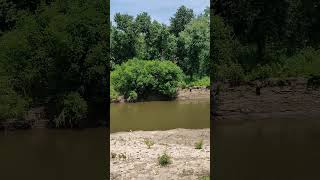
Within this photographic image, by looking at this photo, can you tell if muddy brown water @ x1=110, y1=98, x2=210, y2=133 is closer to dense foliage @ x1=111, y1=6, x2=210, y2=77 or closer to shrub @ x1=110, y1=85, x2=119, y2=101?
shrub @ x1=110, y1=85, x2=119, y2=101

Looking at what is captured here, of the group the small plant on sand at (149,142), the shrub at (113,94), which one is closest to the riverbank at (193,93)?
the shrub at (113,94)

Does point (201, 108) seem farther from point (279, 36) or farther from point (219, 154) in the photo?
point (219, 154)

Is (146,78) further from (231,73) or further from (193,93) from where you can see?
(231,73)

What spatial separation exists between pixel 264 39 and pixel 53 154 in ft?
33.5

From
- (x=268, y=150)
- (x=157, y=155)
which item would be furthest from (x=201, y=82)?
(x=157, y=155)

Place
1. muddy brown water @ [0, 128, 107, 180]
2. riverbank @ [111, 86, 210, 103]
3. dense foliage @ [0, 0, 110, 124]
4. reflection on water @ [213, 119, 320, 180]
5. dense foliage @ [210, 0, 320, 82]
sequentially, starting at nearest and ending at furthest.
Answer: reflection on water @ [213, 119, 320, 180]
muddy brown water @ [0, 128, 107, 180]
dense foliage @ [0, 0, 110, 124]
dense foliage @ [210, 0, 320, 82]
riverbank @ [111, 86, 210, 103]

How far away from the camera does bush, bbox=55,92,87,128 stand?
1469 centimetres

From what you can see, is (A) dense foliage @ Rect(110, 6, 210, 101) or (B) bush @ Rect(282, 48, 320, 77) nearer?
(B) bush @ Rect(282, 48, 320, 77)

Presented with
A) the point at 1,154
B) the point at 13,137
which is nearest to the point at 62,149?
the point at 1,154

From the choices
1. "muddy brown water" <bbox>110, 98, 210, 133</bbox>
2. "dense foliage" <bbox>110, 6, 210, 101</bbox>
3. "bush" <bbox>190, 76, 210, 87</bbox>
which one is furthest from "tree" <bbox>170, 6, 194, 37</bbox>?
"muddy brown water" <bbox>110, 98, 210, 133</bbox>

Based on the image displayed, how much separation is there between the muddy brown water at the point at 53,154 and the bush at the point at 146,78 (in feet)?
19.5

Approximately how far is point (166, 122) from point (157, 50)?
7573 mm

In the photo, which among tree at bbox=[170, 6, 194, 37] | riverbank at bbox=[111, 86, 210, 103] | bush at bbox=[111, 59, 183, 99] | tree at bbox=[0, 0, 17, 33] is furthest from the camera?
tree at bbox=[170, 6, 194, 37]

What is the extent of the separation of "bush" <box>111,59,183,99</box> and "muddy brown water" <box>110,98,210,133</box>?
0.52 meters
